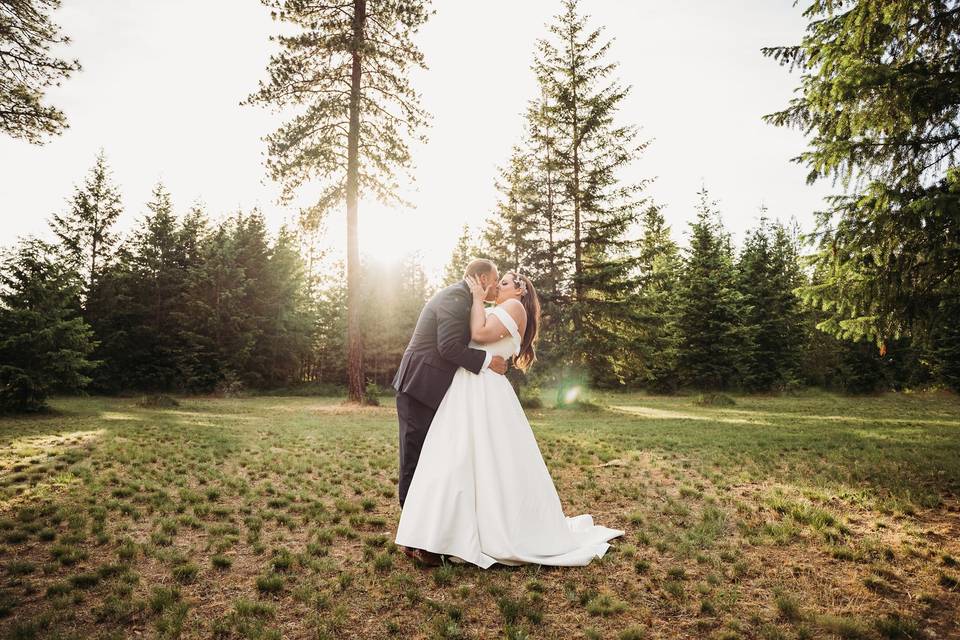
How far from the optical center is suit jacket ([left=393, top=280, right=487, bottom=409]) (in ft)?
14.1

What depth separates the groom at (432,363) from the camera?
4.33 meters

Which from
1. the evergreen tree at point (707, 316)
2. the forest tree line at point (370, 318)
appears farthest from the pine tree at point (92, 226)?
the evergreen tree at point (707, 316)

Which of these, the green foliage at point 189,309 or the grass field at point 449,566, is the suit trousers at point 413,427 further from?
the green foliage at point 189,309

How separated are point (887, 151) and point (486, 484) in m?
6.88

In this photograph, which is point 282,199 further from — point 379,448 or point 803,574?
point 803,574

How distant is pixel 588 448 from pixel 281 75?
51.4 feet

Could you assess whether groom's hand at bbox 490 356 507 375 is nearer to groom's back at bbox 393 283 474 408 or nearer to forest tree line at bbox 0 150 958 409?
groom's back at bbox 393 283 474 408

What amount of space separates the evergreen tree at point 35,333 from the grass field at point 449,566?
661 cm

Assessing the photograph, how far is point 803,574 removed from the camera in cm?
386

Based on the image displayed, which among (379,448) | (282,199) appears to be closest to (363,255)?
(282,199)

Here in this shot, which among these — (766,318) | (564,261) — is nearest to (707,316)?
(766,318)

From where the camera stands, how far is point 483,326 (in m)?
4.34

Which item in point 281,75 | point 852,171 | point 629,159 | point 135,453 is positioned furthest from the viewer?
point 629,159

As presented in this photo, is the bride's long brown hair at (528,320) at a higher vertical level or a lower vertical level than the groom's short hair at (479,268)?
lower
